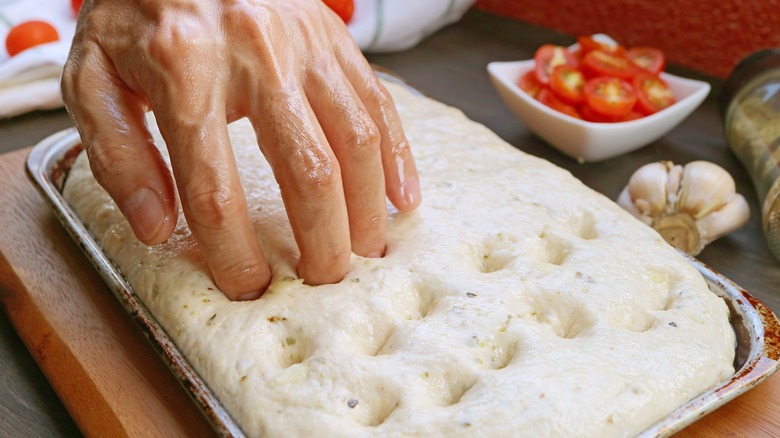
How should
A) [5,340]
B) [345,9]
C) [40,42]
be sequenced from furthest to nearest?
[345,9] → [40,42] → [5,340]

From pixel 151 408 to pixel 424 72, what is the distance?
6.92 feet

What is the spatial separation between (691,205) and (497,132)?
2.63 ft

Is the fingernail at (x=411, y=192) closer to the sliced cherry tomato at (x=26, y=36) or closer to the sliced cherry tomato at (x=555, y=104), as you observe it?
the sliced cherry tomato at (x=555, y=104)

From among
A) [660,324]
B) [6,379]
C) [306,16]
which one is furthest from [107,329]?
[660,324]

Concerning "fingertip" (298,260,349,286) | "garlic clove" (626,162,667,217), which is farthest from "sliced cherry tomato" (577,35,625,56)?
"fingertip" (298,260,349,286)

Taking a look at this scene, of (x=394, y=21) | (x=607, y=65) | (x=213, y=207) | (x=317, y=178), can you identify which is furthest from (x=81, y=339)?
(x=394, y=21)

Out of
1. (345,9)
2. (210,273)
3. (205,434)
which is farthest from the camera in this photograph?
(345,9)

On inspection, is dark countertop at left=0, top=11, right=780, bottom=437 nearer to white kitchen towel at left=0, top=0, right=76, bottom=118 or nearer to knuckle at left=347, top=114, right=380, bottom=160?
white kitchen towel at left=0, top=0, right=76, bottom=118

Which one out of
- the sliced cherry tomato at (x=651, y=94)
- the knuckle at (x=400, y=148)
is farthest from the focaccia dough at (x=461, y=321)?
the sliced cherry tomato at (x=651, y=94)

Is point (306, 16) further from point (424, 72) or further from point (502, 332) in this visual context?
point (424, 72)

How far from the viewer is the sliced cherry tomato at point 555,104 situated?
94.9 inches

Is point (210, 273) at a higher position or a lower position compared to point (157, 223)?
lower

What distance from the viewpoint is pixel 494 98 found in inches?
112

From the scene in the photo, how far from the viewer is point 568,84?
246 centimetres
